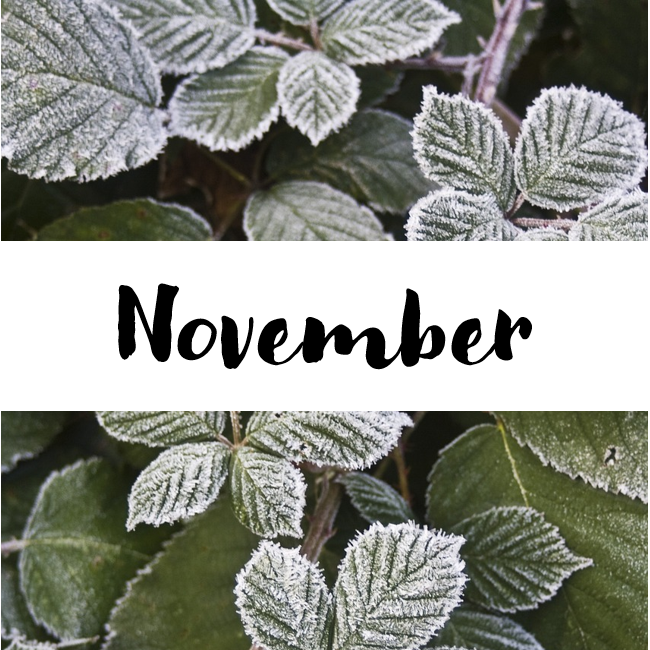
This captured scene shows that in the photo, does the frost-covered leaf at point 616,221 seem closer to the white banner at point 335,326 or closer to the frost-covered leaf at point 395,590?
the white banner at point 335,326

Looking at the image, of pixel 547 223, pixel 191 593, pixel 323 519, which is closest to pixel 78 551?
pixel 191 593

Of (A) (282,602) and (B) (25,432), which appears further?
(B) (25,432)

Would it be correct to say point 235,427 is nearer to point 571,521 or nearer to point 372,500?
point 372,500

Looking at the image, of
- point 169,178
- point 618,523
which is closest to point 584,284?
point 618,523

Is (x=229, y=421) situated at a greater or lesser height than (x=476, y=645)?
greater

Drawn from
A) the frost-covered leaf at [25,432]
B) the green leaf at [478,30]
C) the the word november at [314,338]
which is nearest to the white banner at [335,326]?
the the word november at [314,338]

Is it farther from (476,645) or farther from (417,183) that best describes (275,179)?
(476,645)

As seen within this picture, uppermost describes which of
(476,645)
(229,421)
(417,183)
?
(417,183)
